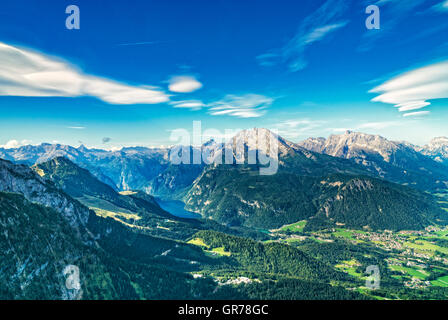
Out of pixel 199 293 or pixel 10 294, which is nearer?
pixel 10 294

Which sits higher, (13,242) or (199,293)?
(13,242)

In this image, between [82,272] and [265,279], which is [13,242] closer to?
[82,272]
